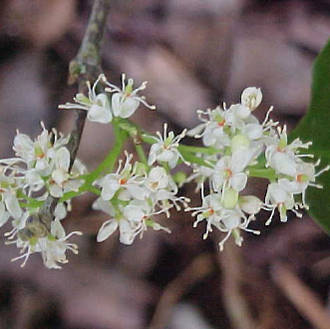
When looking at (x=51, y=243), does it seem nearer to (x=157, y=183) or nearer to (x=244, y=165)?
(x=157, y=183)

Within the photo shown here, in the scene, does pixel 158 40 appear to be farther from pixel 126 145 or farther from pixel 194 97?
pixel 126 145

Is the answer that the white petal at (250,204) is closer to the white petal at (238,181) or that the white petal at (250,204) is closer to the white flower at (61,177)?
the white petal at (238,181)

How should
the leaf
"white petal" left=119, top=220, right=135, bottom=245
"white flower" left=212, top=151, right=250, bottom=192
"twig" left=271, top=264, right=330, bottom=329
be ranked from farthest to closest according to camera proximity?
"twig" left=271, top=264, right=330, bottom=329 → the leaf → "white petal" left=119, top=220, right=135, bottom=245 → "white flower" left=212, top=151, right=250, bottom=192

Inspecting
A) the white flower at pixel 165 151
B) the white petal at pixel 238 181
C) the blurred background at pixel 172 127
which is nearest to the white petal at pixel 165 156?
the white flower at pixel 165 151

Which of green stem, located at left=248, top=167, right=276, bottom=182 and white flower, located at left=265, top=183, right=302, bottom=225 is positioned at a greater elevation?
green stem, located at left=248, top=167, right=276, bottom=182

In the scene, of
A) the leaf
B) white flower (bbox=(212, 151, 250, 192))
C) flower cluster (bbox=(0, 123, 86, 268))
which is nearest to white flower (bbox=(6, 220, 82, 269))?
flower cluster (bbox=(0, 123, 86, 268))

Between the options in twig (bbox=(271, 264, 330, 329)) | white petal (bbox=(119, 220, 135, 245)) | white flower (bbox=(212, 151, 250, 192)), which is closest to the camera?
white flower (bbox=(212, 151, 250, 192))

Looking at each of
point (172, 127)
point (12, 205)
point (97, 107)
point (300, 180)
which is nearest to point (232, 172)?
point (300, 180)

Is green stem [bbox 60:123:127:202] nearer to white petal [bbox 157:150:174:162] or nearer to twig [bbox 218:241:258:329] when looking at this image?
white petal [bbox 157:150:174:162]
